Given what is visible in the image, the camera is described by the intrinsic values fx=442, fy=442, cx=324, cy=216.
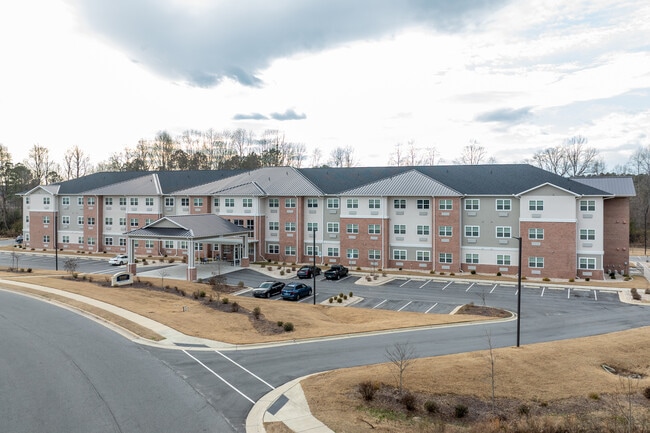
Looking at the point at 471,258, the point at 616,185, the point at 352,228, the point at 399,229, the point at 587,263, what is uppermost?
the point at 616,185

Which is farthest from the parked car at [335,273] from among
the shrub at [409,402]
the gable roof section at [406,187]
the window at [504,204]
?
the shrub at [409,402]

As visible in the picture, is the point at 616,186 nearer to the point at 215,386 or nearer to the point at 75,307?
the point at 215,386

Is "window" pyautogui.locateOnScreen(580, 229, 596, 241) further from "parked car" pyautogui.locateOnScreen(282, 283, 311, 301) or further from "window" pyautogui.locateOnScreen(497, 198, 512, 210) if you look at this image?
"parked car" pyautogui.locateOnScreen(282, 283, 311, 301)

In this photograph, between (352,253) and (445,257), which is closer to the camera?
(445,257)

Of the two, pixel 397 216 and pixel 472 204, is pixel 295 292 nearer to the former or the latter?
pixel 397 216

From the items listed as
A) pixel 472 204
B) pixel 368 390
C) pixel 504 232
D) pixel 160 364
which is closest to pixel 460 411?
pixel 368 390

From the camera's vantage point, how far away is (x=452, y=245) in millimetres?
49188

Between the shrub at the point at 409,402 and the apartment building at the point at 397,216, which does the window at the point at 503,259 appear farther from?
the shrub at the point at 409,402

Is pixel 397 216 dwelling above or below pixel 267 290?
above

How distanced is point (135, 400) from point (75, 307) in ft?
58.6

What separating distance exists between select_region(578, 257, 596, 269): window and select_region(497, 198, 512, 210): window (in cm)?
874

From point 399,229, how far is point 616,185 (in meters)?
24.4

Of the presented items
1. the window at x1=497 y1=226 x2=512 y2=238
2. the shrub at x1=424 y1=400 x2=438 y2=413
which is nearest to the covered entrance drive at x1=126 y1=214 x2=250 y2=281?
the window at x1=497 y1=226 x2=512 y2=238

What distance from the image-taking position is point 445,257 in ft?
163
